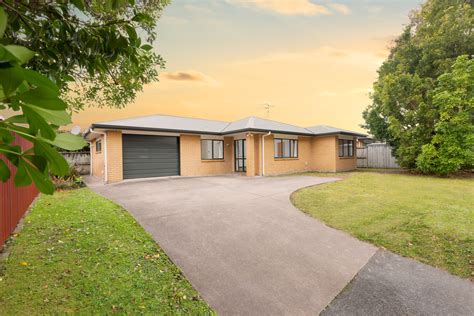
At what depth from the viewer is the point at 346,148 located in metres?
19.0

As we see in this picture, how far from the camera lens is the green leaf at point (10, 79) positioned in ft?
1.64

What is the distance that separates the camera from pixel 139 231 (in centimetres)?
461

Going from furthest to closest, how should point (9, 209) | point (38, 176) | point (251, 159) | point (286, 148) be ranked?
point (286, 148), point (251, 159), point (9, 209), point (38, 176)

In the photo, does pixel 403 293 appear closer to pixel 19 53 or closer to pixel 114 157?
pixel 19 53

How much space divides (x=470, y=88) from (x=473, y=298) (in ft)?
48.7

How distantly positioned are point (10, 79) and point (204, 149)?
594 inches

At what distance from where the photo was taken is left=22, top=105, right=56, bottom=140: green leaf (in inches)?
21.3

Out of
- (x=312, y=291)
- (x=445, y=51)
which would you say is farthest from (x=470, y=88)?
(x=312, y=291)

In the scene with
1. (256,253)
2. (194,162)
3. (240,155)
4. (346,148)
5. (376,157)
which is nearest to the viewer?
(256,253)

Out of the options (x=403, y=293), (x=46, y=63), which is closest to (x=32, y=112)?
(x=46, y=63)

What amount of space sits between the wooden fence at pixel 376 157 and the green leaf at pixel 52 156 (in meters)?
23.1

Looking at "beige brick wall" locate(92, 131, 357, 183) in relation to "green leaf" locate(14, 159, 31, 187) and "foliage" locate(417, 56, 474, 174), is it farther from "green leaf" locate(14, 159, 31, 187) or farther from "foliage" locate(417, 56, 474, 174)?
"green leaf" locate(14, 159, 31, 187)

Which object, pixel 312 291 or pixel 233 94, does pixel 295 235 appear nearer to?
pixel 312 291

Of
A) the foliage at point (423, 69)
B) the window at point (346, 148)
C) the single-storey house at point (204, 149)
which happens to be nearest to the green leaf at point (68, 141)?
the single-storey house at point (204, 149)
